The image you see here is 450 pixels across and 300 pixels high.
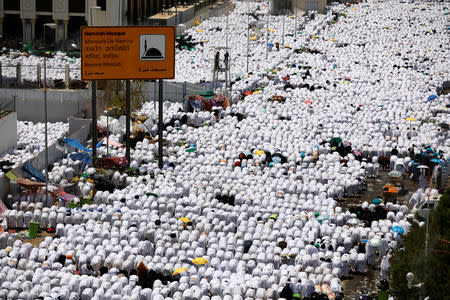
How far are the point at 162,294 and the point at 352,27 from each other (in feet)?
138

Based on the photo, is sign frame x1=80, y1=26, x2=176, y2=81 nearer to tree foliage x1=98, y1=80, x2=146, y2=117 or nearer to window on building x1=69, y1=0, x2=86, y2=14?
tree foliage x1=98, y1=80, x2=146, y2=117

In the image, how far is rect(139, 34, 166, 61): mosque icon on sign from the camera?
26.4 metres

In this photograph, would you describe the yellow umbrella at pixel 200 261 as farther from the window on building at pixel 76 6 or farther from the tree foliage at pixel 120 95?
the window on building at pixel 76 6

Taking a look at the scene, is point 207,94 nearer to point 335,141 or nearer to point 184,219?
point 335,141

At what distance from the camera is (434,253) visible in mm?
15578

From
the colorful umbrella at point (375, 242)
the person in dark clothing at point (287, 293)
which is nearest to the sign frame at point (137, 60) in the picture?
the colorful umbrella at point (375, 242)

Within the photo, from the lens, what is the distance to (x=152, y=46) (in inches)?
1045

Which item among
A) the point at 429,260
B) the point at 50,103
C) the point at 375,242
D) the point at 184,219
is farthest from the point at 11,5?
the point at 429,260

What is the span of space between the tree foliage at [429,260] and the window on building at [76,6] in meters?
34.8

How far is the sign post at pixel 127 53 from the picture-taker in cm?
2605

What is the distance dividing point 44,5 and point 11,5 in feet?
7.22

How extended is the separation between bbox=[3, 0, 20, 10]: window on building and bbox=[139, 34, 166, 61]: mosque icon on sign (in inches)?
1048

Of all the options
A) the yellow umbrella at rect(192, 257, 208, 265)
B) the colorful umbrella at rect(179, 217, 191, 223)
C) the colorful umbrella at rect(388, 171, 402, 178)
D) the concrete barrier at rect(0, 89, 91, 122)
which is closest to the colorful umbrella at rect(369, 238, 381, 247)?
the yellow umbrella at rect(192, 257, 208, 265)

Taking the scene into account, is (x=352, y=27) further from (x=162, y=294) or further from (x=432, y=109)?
(x=162, y=294)
